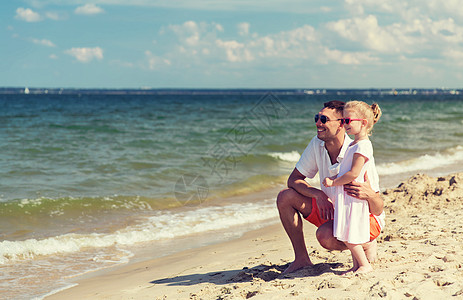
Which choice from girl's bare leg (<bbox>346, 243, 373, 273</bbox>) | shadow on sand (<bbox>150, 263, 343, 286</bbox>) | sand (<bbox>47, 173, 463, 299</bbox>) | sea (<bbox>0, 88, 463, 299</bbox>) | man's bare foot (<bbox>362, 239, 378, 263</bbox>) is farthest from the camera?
sea (<bbox>0, 88, 463, 299</bbox>)

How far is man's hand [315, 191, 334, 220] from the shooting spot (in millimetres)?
3723

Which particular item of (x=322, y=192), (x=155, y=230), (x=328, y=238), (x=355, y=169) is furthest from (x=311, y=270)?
(x=155, y=230)

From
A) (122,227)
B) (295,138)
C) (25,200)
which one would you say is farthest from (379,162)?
(25,200)

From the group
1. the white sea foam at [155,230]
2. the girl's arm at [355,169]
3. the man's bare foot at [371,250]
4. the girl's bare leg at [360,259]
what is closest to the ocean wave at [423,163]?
the white sea foam at [155,230]

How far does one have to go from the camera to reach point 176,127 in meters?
22.5

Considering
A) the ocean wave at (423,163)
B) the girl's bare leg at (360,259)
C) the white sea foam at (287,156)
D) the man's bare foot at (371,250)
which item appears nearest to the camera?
the girl's bare leg at (360,259)

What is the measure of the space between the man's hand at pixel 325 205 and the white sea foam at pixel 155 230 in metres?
3.34

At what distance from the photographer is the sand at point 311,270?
324cm

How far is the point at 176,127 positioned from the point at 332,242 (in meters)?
19.3

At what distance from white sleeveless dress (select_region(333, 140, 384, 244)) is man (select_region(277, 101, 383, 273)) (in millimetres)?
54

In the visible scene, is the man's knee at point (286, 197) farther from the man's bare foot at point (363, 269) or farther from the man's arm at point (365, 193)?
the man's bare foot at point (363, 269)

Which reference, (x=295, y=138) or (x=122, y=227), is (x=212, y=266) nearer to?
(x=122, y=227)

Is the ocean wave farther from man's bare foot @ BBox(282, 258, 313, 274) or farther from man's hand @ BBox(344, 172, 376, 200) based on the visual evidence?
man's hand @ BBox(344, 172, 376, 200)

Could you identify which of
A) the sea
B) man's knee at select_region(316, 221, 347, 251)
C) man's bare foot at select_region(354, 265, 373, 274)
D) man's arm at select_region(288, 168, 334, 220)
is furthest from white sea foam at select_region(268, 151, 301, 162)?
man's bare foot at select_region(354, 265, 373, 274)
